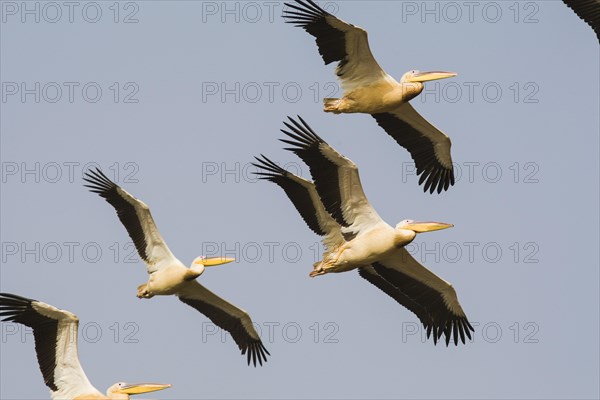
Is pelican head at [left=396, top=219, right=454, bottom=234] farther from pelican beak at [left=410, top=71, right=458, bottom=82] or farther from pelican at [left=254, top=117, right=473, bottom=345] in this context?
pelican beak at [left=410, top=71, right=458, bottom=82]

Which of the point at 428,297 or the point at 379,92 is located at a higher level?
the point at 379,92

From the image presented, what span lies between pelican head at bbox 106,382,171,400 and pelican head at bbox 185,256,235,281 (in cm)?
241

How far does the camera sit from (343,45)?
1112 inches

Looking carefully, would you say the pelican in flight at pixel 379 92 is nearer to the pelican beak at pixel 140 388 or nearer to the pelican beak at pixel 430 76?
the pelican beak at pixel 430 76

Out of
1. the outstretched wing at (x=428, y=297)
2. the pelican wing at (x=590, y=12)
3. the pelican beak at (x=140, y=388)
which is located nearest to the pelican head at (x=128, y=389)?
the pelican beak at (x=140, y=388)

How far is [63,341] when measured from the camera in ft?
91.9

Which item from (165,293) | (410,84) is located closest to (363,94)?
(410,84)

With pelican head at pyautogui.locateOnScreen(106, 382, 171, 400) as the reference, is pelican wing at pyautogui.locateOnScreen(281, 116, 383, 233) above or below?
above

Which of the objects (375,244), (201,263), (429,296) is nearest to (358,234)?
(375,244)

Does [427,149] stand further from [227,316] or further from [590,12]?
[227,316]

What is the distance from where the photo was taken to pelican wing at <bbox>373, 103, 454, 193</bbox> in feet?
96.6

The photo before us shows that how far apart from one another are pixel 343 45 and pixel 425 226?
9.68ft

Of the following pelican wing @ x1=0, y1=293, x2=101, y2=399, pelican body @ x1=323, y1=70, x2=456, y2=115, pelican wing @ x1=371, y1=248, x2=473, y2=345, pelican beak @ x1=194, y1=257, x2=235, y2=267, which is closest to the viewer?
pelican wing @ x1=0, y1=293, x2=101, y2=399

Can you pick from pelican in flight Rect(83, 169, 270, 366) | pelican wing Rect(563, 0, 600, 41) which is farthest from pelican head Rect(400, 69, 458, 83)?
pelican in flight Rect(83, 169, 270, 366)
